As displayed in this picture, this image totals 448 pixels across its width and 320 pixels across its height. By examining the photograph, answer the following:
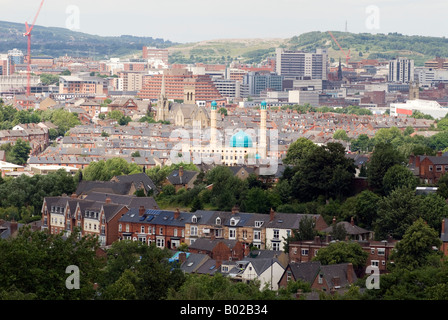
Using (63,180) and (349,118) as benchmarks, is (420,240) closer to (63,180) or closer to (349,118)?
(63,180)

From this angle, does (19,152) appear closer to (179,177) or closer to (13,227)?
(179,177)

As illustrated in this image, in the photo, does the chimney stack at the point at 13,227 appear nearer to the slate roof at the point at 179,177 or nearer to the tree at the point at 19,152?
the slate roof at the point at 179,177

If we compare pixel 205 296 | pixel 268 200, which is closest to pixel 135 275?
pixel 205 296

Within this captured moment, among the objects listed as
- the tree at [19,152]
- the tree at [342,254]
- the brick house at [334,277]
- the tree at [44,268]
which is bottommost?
the tree at [19,152]

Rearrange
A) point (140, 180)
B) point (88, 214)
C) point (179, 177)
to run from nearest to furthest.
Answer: point (88, 214) → point (140, 180) → point (179, 177)

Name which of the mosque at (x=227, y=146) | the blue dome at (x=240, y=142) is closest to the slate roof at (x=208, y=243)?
the mosque at (x=227, y=146)

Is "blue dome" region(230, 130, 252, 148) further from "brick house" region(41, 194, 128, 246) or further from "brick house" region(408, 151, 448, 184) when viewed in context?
"brick house" region(408, 151, 448, 184)

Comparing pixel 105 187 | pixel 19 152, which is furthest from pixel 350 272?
pixel 19 152

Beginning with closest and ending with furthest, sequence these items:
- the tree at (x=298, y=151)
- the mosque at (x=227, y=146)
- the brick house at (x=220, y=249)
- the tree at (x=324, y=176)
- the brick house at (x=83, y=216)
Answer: the brick house at (x=220, y=249) < the brick house at (x=83, y=216) < the tree at (x=324, y=176) < the tree at (x=298, y=151) < the mosque at (x=227, y=146)
